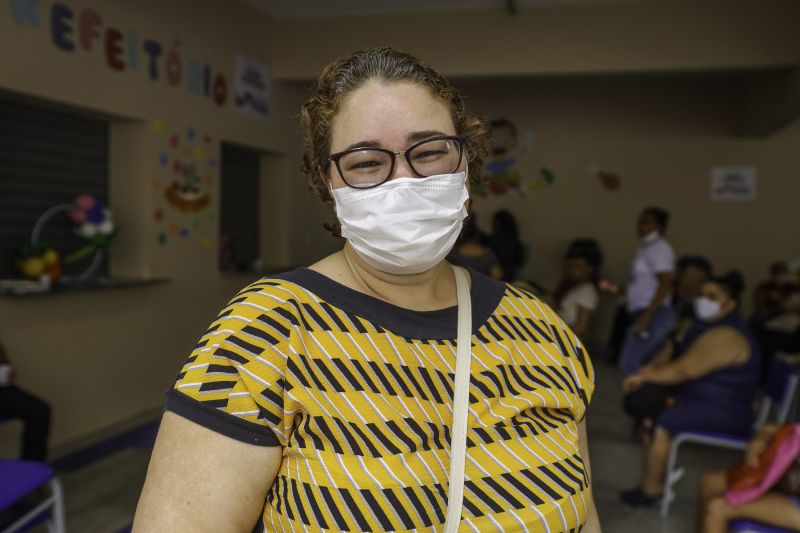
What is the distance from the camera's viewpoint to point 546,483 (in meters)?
Answer: 0.95

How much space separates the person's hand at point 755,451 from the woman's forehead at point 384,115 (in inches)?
84.5

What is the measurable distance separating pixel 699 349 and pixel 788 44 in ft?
10.4

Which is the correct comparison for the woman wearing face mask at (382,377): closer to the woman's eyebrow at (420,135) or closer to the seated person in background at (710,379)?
the woman's eyebrow at (420,135)

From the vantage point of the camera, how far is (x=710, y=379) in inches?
125

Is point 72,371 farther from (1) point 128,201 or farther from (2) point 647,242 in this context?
(2) point 647,242

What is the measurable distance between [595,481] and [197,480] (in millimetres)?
3247

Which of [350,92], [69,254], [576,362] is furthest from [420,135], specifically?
[69,254]

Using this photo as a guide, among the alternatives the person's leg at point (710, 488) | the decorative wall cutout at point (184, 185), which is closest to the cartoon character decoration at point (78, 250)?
the decorative wall cutout at point (184, 185)

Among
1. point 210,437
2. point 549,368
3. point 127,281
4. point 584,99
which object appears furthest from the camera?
point 584,99

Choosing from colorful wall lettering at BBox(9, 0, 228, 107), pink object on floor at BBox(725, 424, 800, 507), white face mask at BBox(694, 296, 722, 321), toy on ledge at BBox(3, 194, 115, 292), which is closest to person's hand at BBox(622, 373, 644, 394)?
white face mask at BBox(694, 296, 722, 321)

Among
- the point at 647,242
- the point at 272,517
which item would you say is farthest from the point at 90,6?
the point at 647,242

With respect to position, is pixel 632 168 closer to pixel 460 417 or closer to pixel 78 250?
pixel 78 250

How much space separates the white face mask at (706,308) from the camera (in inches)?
129

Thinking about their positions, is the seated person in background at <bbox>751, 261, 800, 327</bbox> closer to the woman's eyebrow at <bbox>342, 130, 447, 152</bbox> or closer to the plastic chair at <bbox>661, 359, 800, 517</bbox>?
the plastic chair at <bbox>661, 359, 800, 517</bbox>
